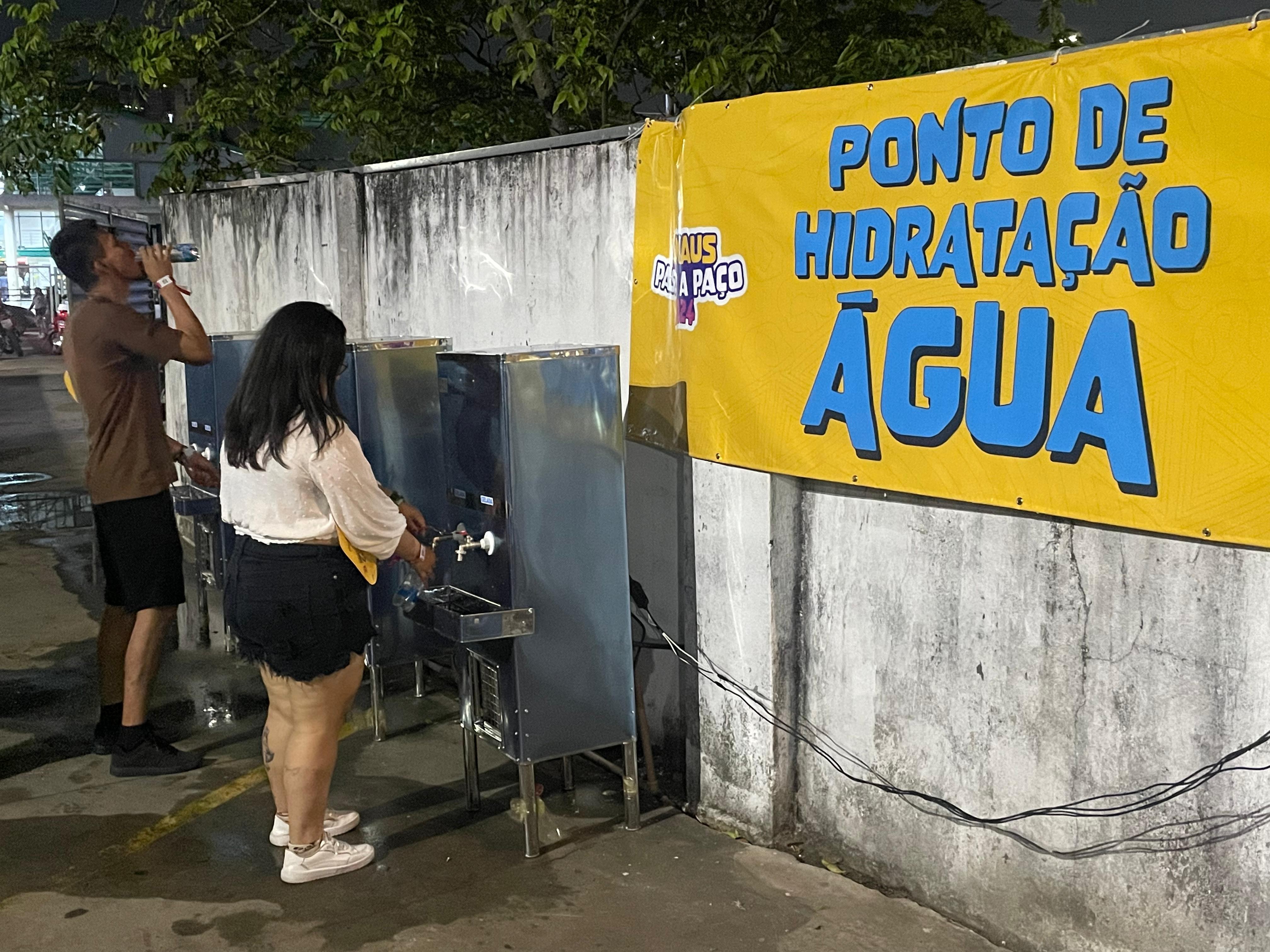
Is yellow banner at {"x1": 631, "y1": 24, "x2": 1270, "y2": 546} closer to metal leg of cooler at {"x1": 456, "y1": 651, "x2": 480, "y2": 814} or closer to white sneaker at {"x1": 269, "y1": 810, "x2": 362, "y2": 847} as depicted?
metal leg of cooler at {"x1": 456, "y1": 651, "x2": 480, "y2": 814}

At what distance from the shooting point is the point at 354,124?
11844mm

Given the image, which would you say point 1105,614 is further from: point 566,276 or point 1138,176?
point 566,276

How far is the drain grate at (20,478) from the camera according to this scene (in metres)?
13.4

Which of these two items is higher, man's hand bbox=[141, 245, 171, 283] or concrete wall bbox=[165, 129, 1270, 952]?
man's hand bbox=[141, 245, 171, 283]

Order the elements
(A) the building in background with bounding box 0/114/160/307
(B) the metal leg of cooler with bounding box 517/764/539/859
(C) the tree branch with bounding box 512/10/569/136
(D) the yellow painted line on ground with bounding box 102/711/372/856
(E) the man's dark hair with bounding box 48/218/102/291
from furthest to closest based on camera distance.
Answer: (A) the building in background with bounding box 0/114/160/307 < (C) the tree branch with bounding box 512/10/569/136 < (E) the man's dark hair with bounding box 48/218/102/291 < (D) the yellow painted line on ground with bounding box 102/711/372/856 < (B) the metal leg of cooler with bounding box 517/764/539/859

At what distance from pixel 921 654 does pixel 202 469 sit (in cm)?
368

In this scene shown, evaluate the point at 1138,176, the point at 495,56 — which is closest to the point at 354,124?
the point at 495,56

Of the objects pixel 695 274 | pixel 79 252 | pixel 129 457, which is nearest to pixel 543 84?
pixel 79 252

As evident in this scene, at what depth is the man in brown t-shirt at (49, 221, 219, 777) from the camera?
17.5ft

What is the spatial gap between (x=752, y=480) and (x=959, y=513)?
0.85 metres

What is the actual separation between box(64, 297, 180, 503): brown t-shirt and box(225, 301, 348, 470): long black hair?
1.48 m

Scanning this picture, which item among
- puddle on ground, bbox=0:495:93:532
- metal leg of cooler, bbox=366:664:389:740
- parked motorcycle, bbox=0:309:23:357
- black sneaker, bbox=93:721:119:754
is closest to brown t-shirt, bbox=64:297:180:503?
black sneaker, bbox=93:721:119:754

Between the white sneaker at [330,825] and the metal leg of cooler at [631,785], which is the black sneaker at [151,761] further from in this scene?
the metal leg of cooler at [631,785]

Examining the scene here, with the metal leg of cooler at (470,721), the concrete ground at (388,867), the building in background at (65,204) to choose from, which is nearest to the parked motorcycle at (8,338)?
the building in background at (65,204)
